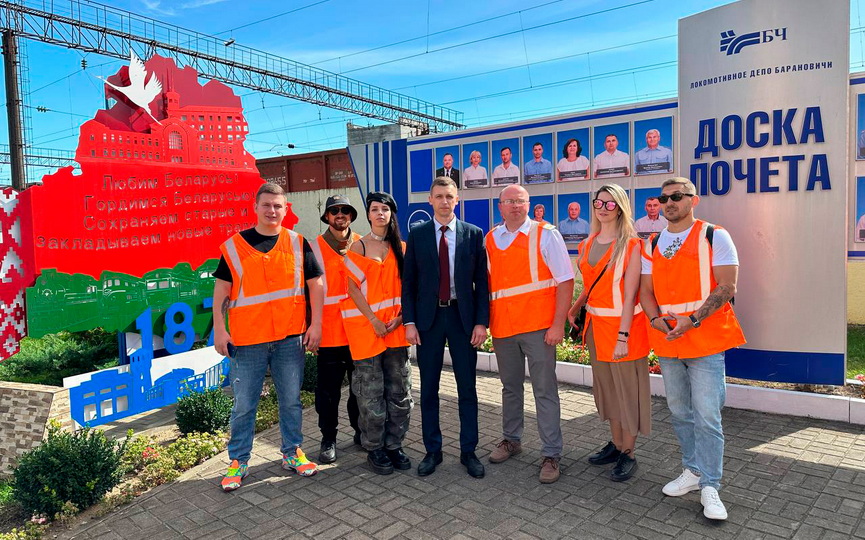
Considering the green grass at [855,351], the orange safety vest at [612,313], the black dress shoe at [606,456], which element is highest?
the orange safety vest at [612,313]

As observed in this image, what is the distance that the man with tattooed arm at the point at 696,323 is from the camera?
3209mm

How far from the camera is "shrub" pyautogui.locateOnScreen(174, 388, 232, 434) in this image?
4855mm

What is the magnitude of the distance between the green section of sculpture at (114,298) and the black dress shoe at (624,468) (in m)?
4.60

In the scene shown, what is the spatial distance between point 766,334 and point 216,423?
474 centimetres

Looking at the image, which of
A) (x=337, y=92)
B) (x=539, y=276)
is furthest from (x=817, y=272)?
(x=337, y=92)

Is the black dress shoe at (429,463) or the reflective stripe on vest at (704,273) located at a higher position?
the reflective stripe on vest at (704,273)

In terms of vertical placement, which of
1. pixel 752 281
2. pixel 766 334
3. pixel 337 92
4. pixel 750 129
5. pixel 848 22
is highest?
pixel 337 92

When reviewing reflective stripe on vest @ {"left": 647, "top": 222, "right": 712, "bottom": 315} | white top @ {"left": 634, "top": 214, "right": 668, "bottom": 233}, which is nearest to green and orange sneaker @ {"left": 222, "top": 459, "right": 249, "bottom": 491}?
reflective stripe on vest @ {"left": 647, "top": 222, "right": 712, "bottom": 315}

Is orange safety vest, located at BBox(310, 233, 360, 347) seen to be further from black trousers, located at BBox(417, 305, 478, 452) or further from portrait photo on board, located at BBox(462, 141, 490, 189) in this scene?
portrait photo on board, located at BBox(462, 141, 490, 189)

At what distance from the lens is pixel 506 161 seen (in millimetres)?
7898

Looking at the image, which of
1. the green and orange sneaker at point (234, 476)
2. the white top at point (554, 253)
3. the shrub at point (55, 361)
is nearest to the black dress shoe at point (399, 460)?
the green and orange sneaker at point (234, 476)

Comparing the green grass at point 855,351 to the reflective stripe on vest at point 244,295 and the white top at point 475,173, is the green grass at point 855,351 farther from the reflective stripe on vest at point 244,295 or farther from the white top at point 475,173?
the reflective stripe on vest at point 244,295

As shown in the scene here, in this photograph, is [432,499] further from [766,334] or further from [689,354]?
[766,334]

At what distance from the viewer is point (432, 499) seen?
3539 mm
